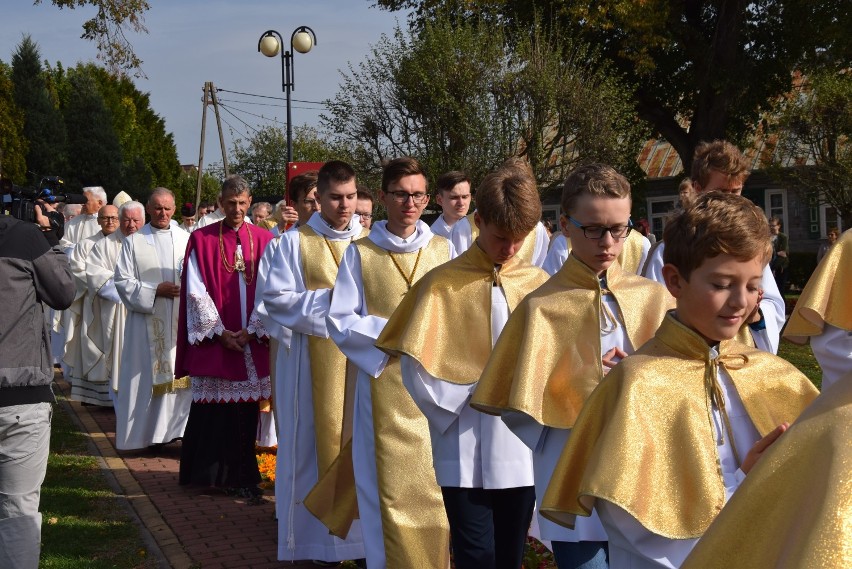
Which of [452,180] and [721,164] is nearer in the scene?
[721,164]

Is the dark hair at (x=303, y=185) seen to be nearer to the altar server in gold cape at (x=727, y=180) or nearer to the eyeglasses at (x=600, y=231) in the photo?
the altar server in gold cape at (x=727, y=180)

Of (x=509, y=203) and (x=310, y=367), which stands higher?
(x=509, y=203)

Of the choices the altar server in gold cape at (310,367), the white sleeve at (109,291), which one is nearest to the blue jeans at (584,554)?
the altar server in gold cape at (310,367)

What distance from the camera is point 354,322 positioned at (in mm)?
5238

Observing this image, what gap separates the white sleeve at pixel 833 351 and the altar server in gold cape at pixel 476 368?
1178 mm

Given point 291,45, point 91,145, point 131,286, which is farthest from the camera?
point 91,145

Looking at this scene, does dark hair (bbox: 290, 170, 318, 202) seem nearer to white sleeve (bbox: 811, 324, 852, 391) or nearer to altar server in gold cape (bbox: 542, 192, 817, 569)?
white sleeve (bbox: 811, 324, 852, 391)

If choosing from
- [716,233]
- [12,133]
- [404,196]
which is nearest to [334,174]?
[404,196]

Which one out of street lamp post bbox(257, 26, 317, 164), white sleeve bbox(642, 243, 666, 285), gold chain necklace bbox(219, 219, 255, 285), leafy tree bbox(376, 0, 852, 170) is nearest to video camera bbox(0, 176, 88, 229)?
gold chain necklace bbox(219, 219, 255, 285)

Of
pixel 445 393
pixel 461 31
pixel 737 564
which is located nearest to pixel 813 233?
pixel 461 31

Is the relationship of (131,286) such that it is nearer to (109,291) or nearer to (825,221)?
(109,291)

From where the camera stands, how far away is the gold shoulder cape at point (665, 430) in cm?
266

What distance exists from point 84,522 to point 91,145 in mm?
37206

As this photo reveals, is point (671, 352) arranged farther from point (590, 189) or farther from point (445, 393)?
point (445, 393)
